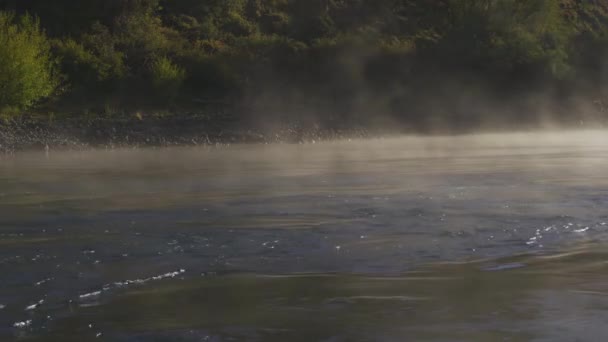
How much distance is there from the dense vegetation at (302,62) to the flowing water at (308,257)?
20783mm

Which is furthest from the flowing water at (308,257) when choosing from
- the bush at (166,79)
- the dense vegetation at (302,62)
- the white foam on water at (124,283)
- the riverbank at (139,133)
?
the bush at (166,79)

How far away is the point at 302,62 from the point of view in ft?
154

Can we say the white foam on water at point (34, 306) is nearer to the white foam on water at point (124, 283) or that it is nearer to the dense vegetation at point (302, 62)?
the white foam on water at point (124, 283)

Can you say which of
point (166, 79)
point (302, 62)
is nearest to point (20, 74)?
point (166, 79)

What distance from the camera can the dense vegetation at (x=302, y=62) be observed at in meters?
40.5

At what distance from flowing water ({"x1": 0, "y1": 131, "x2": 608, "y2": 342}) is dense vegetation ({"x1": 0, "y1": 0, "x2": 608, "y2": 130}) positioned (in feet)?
68.2

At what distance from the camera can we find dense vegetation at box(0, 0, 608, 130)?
40.5m

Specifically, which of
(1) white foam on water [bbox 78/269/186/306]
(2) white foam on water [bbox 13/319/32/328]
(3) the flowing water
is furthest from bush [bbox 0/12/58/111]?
(2) white foam on water [bbox 13/319/32/328]

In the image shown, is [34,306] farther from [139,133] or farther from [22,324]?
[139,133]

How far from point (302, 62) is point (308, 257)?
3721 centimetres

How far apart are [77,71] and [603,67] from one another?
906 inches

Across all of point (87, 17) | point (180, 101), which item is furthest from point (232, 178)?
point (87, 17)

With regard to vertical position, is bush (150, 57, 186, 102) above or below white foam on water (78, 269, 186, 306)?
above

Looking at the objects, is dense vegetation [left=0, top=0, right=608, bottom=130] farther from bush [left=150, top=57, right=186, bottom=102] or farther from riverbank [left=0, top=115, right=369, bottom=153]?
riverbank [left=0, top=115, right=369, bottom=153]
